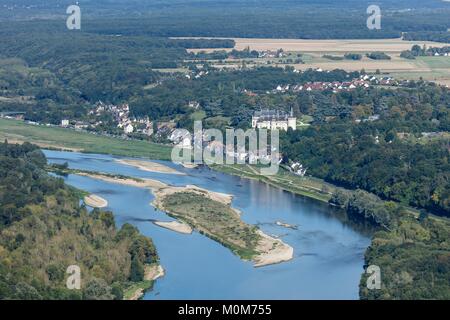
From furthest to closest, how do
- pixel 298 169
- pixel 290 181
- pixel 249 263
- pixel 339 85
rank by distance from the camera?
pixel 339 85
pixel 298 169
pixel 290 181
pixel 249 263

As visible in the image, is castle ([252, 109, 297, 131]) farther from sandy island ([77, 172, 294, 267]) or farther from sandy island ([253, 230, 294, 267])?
sandy island ([253, 230, 294, 267])

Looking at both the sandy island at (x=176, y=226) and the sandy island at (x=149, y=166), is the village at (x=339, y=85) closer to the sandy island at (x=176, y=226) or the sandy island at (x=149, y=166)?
the sandy island at (x=149, y=166)

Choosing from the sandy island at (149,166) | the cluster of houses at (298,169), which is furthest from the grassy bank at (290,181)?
the sandy island at (149,166)

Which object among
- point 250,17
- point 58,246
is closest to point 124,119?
point 58,246

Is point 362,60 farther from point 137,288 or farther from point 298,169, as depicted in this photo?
point 137,288

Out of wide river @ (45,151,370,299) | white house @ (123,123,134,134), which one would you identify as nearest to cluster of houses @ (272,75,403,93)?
white house @ (123,123,134,134)
